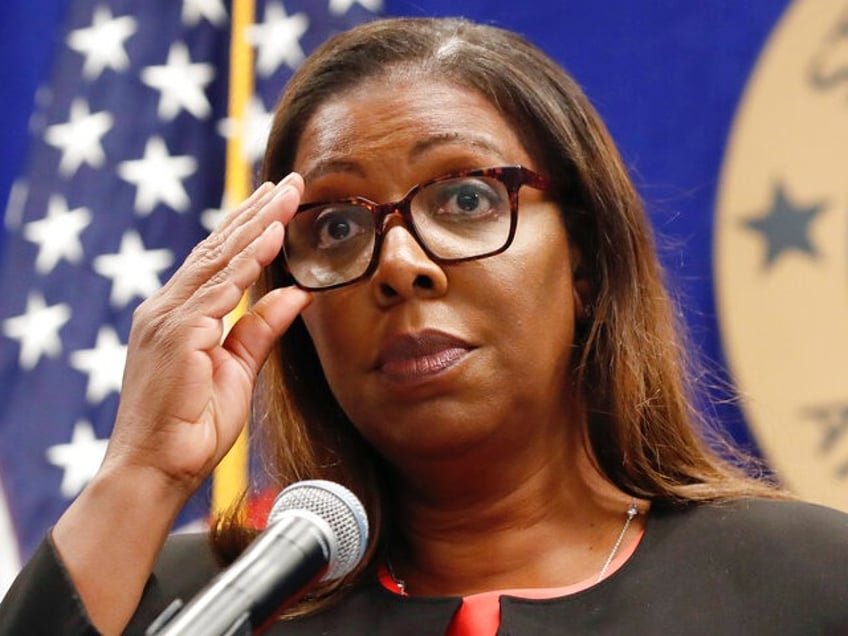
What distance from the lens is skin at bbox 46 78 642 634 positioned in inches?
49.6

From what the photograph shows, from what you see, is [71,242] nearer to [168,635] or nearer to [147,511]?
[147,511]

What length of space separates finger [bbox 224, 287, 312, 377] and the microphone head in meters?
0.44

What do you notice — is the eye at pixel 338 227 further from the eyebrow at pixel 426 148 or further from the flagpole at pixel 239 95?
the flagpole at pixel 239 95

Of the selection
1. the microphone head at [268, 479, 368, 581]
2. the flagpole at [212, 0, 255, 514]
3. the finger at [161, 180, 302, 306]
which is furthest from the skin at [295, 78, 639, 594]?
the flagpole at [212, 0, 255, 514]

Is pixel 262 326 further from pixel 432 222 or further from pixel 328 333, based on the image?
pixel 432 222

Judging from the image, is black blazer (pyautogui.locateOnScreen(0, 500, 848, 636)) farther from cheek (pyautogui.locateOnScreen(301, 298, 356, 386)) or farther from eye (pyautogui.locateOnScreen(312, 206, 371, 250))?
eye (pyautogui.locateOnScreen(312, 206, 371, 250))

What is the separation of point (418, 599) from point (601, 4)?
118 cm

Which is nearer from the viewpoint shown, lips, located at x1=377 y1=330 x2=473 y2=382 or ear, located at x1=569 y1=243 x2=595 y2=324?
lips, located at x1=377 y1=330 x2=473 y2=382

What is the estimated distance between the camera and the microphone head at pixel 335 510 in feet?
3.02

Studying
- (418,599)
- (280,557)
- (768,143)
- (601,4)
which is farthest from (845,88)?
(280,557)

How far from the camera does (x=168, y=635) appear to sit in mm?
762

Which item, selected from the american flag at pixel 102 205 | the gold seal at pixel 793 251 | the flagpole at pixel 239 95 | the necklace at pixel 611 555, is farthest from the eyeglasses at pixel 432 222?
the american flag at pixel 102 205

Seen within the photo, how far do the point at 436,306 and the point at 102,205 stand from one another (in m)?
1.27

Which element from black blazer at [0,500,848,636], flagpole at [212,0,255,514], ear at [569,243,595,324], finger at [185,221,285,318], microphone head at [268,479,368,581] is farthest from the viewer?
flagpole at [212,0,255,514]
